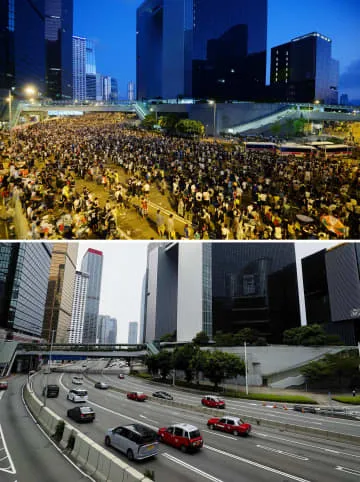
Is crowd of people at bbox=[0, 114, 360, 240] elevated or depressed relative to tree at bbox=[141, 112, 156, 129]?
depressed

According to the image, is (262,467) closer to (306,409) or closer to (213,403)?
(213,403)

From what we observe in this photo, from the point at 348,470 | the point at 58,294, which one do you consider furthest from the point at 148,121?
the point at 58,294

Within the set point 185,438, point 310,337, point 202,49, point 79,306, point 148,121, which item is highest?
point 202,49

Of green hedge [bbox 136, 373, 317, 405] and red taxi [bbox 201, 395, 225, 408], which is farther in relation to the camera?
green hedge [bbox 136, 373, 317, 405]

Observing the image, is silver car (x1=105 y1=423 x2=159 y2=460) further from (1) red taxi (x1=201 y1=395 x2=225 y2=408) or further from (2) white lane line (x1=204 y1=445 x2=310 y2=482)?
(1) red taxi (x1=201 y1=395 x2=225 y2=408)

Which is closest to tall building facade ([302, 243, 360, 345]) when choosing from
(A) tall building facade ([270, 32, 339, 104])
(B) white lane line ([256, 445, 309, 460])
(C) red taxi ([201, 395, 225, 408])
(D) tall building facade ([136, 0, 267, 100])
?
(A) tall building facade ([270, 32, 339, 104])

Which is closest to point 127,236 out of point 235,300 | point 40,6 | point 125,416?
point 125,416

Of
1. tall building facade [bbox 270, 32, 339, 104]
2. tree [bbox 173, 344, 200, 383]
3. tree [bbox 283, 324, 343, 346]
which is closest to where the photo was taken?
tall building facade [bbox 270, 32, 339, 104]

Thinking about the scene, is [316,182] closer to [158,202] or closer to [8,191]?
[158,202]
